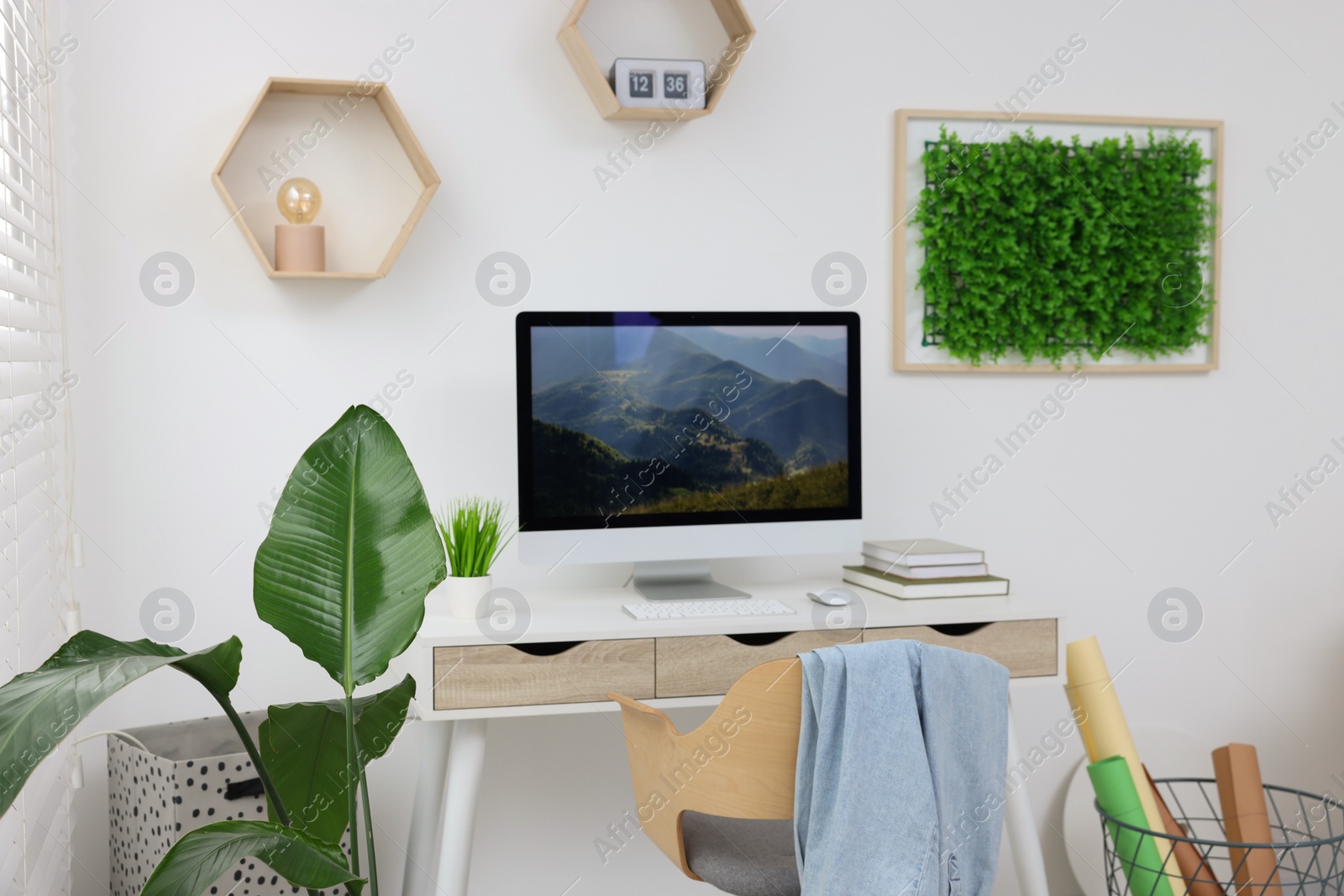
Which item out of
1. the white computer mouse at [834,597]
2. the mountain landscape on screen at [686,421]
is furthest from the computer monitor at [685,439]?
the white computer mouse at [834,597]

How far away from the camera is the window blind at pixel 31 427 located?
149cm

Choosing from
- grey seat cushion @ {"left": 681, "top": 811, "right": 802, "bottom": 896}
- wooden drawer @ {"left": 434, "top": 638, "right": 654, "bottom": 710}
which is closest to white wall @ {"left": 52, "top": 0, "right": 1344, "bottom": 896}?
wooden drawer @ {"left": 434, "top": 638, "right": 654, "bottom": 710}

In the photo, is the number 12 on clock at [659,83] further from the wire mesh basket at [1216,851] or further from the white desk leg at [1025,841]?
the wire mesh basket at [1216,851]

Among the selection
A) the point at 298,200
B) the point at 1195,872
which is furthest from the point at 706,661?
the point at 298,200

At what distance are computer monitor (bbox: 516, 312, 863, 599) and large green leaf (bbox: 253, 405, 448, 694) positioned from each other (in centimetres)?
54

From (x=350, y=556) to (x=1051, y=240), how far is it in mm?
1786

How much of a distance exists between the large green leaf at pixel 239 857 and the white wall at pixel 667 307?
958 mm

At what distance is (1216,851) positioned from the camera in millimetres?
2539

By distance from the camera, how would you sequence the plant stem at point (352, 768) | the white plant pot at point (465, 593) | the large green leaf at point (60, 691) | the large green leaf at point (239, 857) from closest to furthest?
the large green leaf at point (60, 691)
the large green leaf at point (239, 857)
the plant stem at point (352, 768)
the white plant pot at point (465, 593)

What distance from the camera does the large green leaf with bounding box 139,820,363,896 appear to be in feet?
3.89

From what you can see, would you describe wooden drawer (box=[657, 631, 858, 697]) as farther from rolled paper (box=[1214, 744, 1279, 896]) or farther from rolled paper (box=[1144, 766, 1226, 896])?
rolled paper (box=[1214, 744, 1279, 896])

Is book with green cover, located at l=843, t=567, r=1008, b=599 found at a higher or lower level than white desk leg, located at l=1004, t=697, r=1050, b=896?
Answer: higher

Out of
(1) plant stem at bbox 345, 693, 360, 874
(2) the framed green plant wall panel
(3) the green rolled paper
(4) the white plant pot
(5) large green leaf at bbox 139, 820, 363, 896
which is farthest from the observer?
(2) the framed green plant wall panel

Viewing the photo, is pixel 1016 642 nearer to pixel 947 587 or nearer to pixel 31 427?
pixel 947 587
